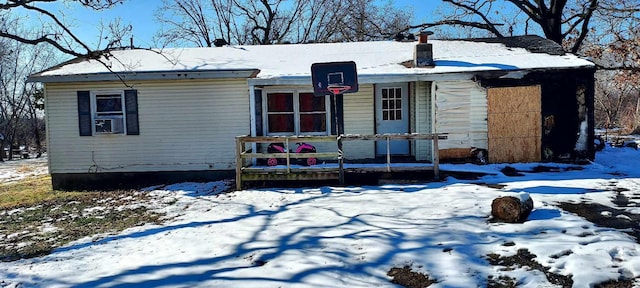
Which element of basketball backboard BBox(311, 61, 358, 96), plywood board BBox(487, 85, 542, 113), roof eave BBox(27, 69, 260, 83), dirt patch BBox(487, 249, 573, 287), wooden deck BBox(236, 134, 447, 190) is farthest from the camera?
roof eave BBox(27, 69, 260, 83)

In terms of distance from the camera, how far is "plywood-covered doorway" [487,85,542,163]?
1026 cm

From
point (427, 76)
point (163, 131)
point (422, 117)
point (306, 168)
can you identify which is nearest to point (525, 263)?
point (306, 168)

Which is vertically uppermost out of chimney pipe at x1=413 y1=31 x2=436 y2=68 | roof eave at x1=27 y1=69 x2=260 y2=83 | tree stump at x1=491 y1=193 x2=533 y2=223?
chimney pipe at x1=413 y1=31 x2=436 y2=68

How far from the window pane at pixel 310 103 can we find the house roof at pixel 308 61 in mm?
808

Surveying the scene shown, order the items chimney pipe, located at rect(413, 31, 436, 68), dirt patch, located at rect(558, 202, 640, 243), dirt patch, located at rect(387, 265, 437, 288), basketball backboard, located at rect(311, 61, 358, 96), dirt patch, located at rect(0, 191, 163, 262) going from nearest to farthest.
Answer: dirt patch, located at rect(387, 265, 437, 288) → dirt patch, located at rect(558, 202, 640, 243) → dirt patch, located at rect(0, 191, 163, 262) → basketball backboard, located at rect(311, 61, 358, 96) → chimney pipe, located at rect(413, 31, 436, 68)

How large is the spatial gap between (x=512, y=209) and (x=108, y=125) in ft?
31.8

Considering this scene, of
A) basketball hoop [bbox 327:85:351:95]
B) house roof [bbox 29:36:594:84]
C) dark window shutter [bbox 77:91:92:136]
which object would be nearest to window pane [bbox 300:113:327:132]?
house roof [bbox 29:36:594:84]

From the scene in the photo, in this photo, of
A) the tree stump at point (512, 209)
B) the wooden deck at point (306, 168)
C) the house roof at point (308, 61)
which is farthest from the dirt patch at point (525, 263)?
the house roof at point (308, 61)

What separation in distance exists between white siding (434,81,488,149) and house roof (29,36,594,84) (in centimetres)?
47

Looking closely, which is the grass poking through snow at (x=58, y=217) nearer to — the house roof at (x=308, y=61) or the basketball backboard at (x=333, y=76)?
the house roof at (x=308, y=61)

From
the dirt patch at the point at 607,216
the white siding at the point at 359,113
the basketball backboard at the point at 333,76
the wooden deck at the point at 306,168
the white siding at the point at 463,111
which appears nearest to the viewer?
the dirt patch at the point at 607,216

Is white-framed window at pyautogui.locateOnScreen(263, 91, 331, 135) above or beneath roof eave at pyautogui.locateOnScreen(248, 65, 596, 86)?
beneath

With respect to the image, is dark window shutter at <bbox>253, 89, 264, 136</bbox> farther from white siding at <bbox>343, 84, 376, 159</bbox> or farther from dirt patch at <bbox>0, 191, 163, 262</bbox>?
dirt patch at <bbox>0, 191, 163, 262</bbox>

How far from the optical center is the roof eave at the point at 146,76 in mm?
10594
